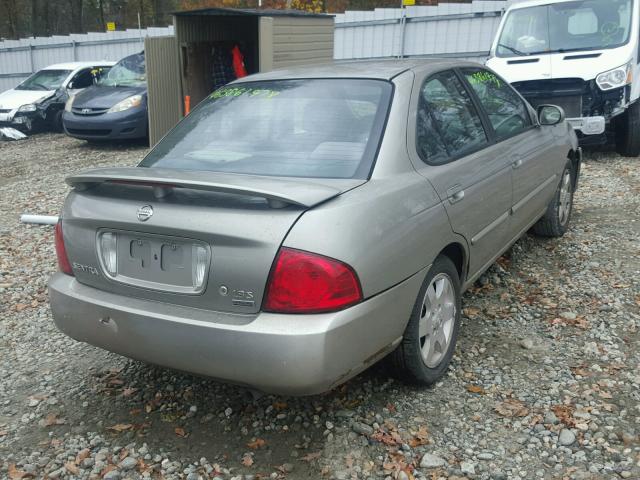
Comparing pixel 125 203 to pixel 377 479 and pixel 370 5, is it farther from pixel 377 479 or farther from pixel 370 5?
pixel 370 5

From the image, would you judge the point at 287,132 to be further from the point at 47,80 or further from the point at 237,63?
the point at 47,80

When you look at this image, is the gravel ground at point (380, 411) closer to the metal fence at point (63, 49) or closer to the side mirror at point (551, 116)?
the side mirror at point (551, 116)

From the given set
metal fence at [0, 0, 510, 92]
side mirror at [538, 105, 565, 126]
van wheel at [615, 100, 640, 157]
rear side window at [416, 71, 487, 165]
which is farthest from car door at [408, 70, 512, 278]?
metal fence at [0, 0, 510, 92]

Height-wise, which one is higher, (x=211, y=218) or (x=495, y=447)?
(x=211, y=218)

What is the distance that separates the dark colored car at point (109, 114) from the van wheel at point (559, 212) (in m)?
8.52

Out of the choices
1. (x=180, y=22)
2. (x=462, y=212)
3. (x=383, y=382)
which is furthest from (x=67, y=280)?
(x=180, y=22)

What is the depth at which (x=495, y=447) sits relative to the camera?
9.82 feet

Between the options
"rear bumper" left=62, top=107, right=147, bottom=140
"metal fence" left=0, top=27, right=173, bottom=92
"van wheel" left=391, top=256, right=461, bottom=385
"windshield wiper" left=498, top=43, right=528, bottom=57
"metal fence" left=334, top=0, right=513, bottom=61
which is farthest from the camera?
"metal fence" left=0, top=27, right=173, bottom=92

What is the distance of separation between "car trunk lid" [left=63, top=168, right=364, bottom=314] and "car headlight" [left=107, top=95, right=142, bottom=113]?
9501 mm

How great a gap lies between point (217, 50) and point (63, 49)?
41.8ft

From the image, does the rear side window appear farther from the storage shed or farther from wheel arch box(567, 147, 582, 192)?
the storage shed

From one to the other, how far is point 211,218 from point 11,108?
549 inches

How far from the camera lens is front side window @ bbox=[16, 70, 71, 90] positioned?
1530 cm

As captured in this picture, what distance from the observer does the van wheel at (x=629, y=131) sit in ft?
29.8
